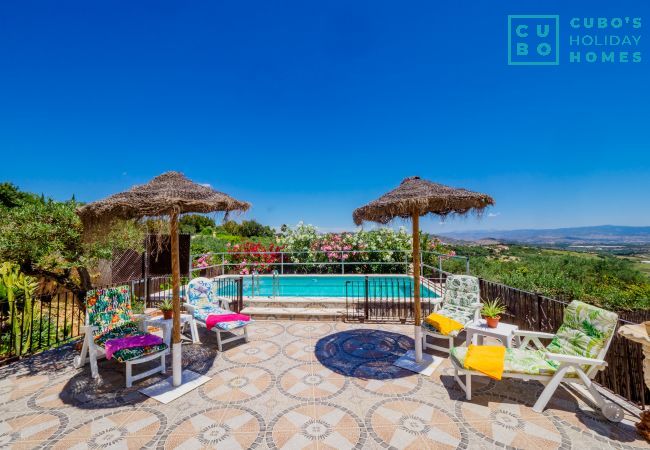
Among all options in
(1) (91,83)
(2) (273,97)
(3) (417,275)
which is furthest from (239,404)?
(2) (273,97)

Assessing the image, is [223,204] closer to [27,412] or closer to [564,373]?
[27,412]

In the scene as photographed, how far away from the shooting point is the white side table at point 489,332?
3654 millimetres

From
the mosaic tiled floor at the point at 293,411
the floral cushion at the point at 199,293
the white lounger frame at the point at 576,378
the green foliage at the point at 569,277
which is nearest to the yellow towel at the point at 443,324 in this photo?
the mosaic tiled floor at the point at 293,411

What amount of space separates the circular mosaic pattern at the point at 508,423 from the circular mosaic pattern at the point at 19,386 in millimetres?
4837

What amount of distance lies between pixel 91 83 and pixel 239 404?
497 inches

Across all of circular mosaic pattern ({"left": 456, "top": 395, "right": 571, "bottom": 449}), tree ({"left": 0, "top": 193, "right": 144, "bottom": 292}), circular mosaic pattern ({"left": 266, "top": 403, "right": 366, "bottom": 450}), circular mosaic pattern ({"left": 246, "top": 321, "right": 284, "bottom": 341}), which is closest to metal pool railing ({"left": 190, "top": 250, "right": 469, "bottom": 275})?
circular mosaic pattern ({"left": 246, "top": 321, "right": 284, "bottom": 341})

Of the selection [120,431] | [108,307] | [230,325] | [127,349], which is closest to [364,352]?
[230,325]

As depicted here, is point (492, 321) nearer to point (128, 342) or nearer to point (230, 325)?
point (230, 325)

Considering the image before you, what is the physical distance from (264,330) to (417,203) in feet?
12.6

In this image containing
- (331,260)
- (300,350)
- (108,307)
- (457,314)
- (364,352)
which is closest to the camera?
(108,307)

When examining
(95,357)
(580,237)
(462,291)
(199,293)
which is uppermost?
(462,291)

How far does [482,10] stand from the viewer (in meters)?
6.66

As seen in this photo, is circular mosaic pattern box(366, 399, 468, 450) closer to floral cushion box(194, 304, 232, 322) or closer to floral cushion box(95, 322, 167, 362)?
floral cushion box(95, 322, 167, 362)

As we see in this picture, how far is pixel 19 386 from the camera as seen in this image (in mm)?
3342
